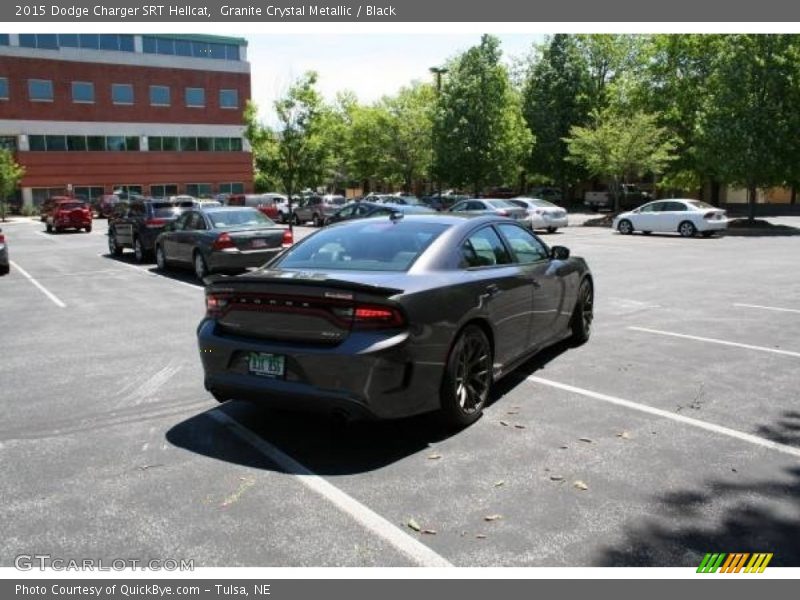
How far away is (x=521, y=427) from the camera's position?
5.25 m

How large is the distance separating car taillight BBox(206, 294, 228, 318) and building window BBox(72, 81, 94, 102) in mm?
58492

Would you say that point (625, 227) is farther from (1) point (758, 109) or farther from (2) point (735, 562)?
(2) point (735, 562)

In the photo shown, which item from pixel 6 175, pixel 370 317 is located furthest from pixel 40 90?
pixel 370 317

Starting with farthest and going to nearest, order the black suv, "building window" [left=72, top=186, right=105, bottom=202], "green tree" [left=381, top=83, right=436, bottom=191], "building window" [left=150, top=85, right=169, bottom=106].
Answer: "building window" [left=150, top=85, right=169, bottom=106], "building window" [left=72, top=186, right=105, bottom=202], "green tree" [left=381, top=83, right=436, bottom=191], the black suv

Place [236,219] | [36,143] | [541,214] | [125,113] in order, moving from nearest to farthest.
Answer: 1. [236,219]
2. [541,214]
3. [36,143]
4. [125,113]

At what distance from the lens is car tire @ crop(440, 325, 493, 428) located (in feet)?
16.4

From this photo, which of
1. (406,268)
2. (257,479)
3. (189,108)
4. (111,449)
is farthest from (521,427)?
(189,108)

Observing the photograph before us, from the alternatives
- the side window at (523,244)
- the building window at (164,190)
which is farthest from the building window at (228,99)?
the side window at (523,244)

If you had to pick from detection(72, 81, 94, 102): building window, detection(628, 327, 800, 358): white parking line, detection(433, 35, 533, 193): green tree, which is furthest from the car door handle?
detection(72, 81, 94, 102): building window

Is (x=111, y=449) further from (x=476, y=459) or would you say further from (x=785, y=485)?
(x=785, y=485)

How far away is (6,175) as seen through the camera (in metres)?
47.1

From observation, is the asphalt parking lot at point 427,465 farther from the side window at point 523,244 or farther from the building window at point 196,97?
the building window at point 196,97

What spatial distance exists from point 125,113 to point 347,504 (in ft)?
201

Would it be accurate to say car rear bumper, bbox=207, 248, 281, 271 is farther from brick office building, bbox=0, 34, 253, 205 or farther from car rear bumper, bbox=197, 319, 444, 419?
brick office building, bbox=0, 34, 253, 205
